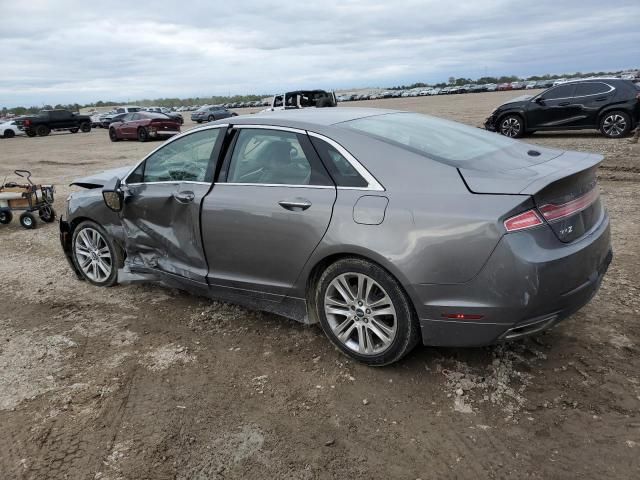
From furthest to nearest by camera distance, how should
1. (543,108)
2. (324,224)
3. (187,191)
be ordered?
(543,108)
(187,191)
(324,224)

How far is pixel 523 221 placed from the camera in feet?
9.16

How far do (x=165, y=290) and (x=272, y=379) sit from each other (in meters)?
2.10

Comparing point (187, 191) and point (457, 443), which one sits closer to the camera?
point (457, 443)

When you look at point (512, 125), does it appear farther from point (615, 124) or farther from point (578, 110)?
point (615, 124)

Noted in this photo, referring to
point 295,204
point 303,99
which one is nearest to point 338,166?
point 295,204

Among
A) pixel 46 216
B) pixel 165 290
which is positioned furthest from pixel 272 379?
pixel 46 216

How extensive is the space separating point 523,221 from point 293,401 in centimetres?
171

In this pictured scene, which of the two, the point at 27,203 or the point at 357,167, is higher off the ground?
the point at 357,167

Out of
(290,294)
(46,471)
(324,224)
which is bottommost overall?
(46,471)

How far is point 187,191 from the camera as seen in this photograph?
412 cm

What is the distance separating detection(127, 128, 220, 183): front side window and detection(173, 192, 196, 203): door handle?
0.43 feet

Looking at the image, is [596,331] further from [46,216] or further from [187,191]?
[46,216]

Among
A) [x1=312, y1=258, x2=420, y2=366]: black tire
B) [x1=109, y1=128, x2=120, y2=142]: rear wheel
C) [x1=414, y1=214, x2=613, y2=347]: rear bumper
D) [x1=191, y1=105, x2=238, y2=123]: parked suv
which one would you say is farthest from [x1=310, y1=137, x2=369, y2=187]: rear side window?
[x1=191, y1=105, x2=238, y2=123]: parked suv

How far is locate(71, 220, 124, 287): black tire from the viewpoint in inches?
197
